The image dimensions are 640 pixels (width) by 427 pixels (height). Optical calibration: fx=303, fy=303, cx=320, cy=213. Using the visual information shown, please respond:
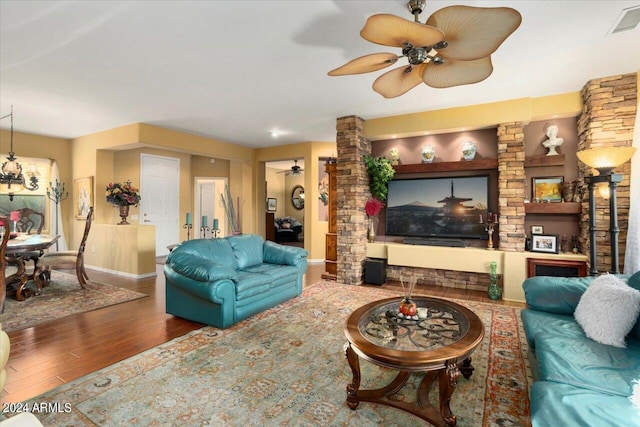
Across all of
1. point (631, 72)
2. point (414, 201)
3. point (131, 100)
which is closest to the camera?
point (631, 72)

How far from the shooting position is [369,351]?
178 centimetres

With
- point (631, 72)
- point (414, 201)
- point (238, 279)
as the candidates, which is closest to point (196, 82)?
point (238, 279)

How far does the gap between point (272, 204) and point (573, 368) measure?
1034cm

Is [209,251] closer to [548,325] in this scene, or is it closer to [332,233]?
[332,233]

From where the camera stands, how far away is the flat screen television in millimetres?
4805

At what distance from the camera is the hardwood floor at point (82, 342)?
2302 millimetres

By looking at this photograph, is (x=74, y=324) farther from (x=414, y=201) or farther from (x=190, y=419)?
(x=414, y=201)

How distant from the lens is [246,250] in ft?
14.1

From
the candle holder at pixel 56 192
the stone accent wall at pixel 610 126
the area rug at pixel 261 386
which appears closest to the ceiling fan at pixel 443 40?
the area rug at pixel 261 386

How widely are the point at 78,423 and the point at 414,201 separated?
4.84 metres

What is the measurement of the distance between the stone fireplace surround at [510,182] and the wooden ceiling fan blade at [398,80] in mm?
2304

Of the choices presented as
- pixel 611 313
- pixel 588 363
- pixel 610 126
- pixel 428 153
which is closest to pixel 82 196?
pixel 428 153

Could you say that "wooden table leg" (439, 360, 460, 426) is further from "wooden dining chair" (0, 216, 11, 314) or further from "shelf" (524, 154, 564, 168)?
"wooden dining chair" (0, 216, 11, 314)

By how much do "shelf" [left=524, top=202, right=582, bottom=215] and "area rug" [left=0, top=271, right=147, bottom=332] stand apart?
5.75 meters
